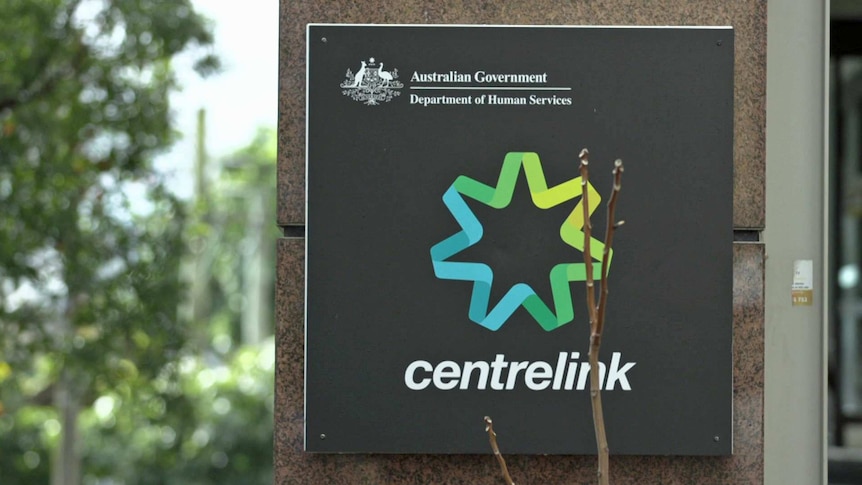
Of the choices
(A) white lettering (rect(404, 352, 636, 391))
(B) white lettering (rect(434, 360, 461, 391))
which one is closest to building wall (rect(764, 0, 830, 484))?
(A) white lettering (rect(404, 352, 636, 391))

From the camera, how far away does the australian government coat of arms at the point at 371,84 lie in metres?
3.00

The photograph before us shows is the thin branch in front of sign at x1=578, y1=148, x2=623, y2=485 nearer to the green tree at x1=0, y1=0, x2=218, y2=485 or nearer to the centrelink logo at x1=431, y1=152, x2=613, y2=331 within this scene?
the centrelink logo at x1=431, y1=152, x2=613, y2=331

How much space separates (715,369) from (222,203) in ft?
65.1

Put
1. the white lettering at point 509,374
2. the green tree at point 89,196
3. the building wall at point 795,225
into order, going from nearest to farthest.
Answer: the white lettering at point 509,374, the building wall at point 795,225, the green tree at point 89,196

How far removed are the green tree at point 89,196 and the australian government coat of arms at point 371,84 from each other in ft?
15.9

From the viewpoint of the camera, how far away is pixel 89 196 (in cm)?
783

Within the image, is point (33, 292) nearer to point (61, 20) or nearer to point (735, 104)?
point (61, 20)

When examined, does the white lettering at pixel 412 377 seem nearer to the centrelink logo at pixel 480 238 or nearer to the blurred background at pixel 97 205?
the centrelink logo at pixel 480 238

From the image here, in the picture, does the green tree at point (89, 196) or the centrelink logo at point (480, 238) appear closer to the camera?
the centrelink logo at point (480, 238)

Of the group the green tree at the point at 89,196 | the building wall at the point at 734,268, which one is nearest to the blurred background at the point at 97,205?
the green tree at the point at 89,196

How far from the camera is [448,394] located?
9.70ft

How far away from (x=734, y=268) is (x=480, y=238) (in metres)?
0.68

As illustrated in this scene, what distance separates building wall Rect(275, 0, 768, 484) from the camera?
3.01 metres

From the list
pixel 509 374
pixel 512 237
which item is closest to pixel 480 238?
pixel 512 237
